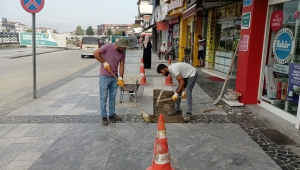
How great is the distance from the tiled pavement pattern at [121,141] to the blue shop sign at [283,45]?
4.86 ft

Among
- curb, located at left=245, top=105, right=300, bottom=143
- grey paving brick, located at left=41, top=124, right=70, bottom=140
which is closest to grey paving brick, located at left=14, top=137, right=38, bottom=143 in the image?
grey paving brick, located at left=41, top=124, right=70, bottom=140

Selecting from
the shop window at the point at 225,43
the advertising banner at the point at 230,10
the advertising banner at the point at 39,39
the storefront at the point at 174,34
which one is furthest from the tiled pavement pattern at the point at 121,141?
the advertising banner at the point at 39,39

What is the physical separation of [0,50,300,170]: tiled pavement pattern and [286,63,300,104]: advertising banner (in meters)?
0.81

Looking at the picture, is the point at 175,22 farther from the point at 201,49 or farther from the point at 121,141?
the point at 121,141

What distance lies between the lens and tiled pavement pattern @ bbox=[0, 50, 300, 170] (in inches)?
135

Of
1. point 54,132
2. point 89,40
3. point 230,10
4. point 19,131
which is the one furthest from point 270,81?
point 89,40

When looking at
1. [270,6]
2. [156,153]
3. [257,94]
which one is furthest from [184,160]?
[270,6]

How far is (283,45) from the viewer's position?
Result: 5.26 m

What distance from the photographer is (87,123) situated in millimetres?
4996

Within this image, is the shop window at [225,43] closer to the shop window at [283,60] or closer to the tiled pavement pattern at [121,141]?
the shop window at [283,60]

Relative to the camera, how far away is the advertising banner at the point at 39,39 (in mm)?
32938

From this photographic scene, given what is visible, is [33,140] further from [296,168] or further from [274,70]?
[274,70]

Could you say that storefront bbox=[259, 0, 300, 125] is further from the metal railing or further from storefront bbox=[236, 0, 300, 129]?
the metal railing

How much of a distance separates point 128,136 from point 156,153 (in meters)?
1.49
